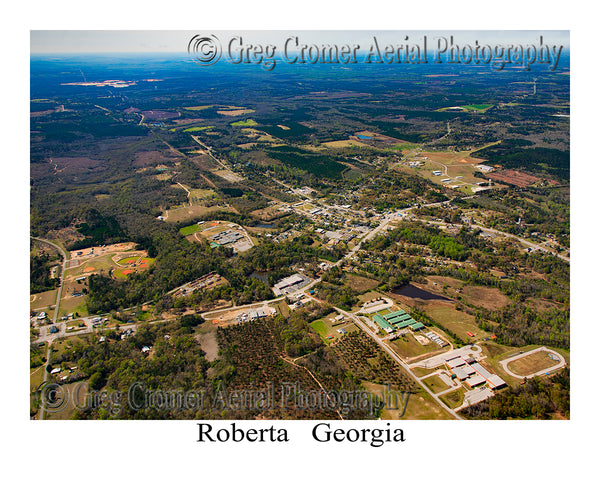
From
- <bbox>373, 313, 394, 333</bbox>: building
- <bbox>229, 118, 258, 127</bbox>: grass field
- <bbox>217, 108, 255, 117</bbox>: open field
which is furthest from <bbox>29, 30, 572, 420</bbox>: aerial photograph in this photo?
<bbox>217, 108, 255, 117</bbox>: open field

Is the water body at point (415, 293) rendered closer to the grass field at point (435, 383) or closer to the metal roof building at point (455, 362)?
the metal roof building at point (455, 362)

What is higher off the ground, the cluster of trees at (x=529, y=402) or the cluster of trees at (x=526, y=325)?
the cluster of trees at (x=526, y=325)

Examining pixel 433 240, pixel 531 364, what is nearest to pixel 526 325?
pixel 531 364

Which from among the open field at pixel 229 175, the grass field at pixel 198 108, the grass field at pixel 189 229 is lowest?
the grass field at pixel 189 229

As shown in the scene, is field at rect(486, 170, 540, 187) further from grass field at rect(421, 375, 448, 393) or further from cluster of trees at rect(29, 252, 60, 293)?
cluster of trees at rect(29, 252, 60, 293)

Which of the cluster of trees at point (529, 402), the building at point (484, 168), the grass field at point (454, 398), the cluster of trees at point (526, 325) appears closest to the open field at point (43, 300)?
the grass field at point (454, 398)
